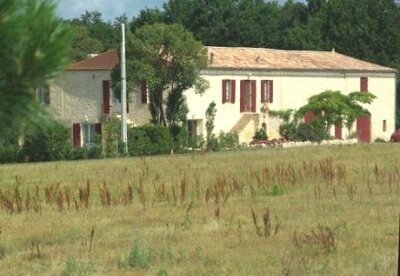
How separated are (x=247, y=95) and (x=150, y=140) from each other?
11.2 metres

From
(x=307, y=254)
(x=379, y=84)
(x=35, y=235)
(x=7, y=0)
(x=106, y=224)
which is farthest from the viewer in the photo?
(x=379, y=84)

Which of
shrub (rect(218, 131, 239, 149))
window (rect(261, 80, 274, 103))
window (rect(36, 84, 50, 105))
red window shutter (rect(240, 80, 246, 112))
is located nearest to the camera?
window (rect(36, 84, 50, 105))

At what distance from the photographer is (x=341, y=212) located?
15672mm

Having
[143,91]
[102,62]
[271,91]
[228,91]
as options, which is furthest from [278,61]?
[143,91]

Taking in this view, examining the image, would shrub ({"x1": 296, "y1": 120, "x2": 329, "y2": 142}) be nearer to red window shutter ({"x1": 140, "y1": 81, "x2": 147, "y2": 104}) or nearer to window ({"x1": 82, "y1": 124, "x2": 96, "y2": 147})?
red window shutter ({"x1": 140, "y1": 81, "x2": 147, "y2": 104})

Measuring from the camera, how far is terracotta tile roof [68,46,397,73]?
52844 millimetres

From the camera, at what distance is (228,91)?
178 ft

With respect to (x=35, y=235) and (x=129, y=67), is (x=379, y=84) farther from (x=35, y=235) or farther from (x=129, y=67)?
(x=35, y=235)

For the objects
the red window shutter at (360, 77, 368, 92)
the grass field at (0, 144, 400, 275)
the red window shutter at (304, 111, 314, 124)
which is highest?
the red window shutter at (360, 77, 368, 92)

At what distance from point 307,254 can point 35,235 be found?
175 inches

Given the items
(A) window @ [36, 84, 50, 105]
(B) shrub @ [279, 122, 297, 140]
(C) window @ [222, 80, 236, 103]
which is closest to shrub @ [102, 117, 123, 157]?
(C) window @ [222, 80, 236, 103]

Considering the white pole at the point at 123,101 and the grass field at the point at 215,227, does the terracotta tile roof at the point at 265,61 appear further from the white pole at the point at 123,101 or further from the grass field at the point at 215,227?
the grass field at the point at 215,227

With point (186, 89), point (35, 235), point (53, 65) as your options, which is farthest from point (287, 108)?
point (53, 65)

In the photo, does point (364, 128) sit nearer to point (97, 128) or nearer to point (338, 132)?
point (338, 132)
